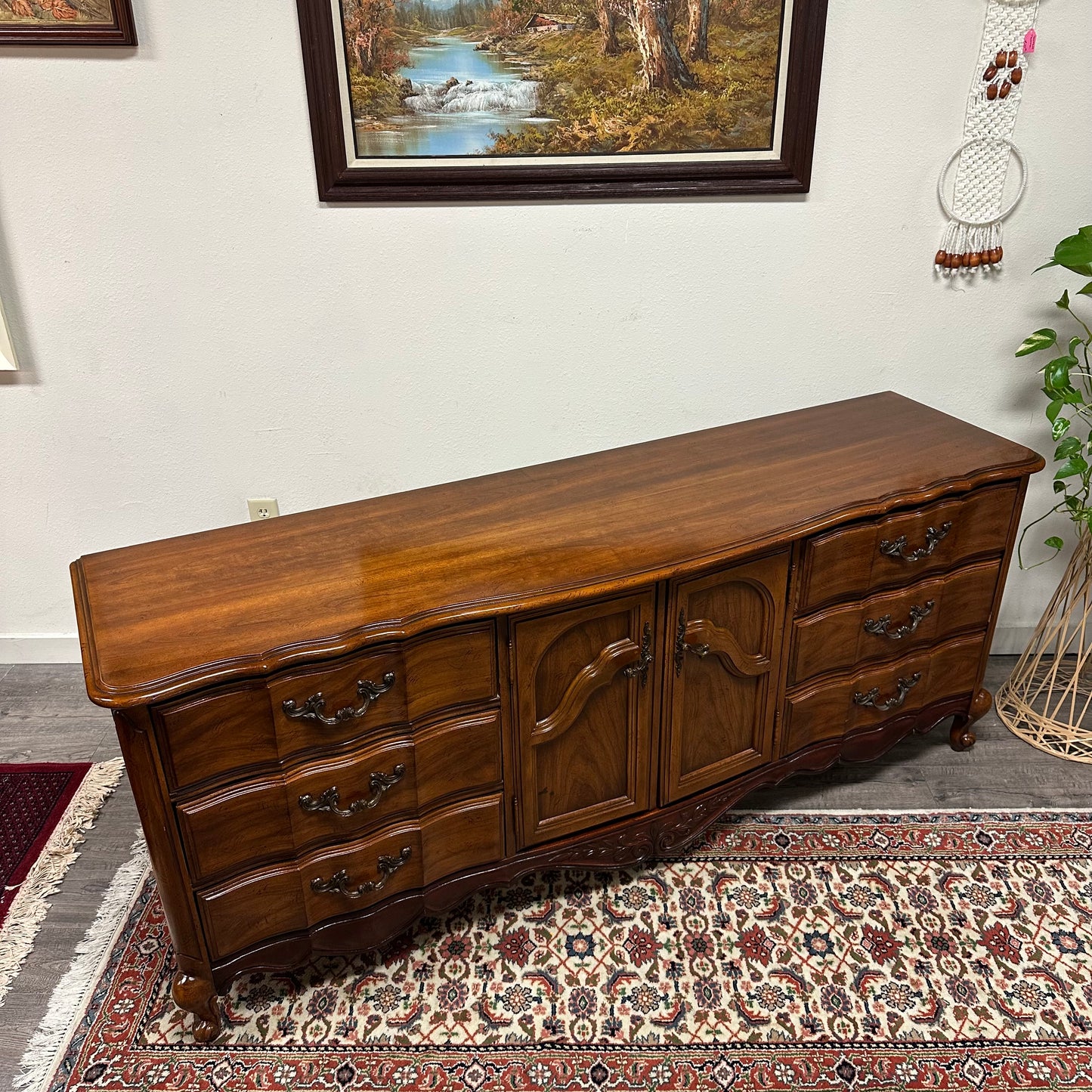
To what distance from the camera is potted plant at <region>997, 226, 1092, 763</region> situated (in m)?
2.09

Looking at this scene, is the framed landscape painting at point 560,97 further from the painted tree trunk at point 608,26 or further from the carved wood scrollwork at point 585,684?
the carved wood scrollwork at point 585,684

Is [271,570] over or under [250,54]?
under

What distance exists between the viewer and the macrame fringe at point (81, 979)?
5.20ft

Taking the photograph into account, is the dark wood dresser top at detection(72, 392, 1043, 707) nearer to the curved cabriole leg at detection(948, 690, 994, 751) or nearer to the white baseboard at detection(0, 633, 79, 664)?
the curved cabriole leg at detection(948, 690, 994, 751)

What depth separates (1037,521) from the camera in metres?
2.54

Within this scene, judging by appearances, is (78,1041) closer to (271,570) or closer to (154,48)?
(271,570)

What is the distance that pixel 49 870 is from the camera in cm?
197

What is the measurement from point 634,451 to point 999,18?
3.93ft

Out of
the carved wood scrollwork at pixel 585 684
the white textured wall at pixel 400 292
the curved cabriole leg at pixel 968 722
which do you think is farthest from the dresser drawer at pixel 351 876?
the curved cabriole leg at pixel 968 722

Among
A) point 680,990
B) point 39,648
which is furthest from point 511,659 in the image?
point 39,648

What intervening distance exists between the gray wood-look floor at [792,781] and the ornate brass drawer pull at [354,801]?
699 mm

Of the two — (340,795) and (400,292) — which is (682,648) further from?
(400,292)

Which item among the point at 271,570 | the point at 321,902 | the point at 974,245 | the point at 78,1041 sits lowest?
the point at 78,1041

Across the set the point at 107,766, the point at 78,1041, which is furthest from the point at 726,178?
the point at 78,1041
